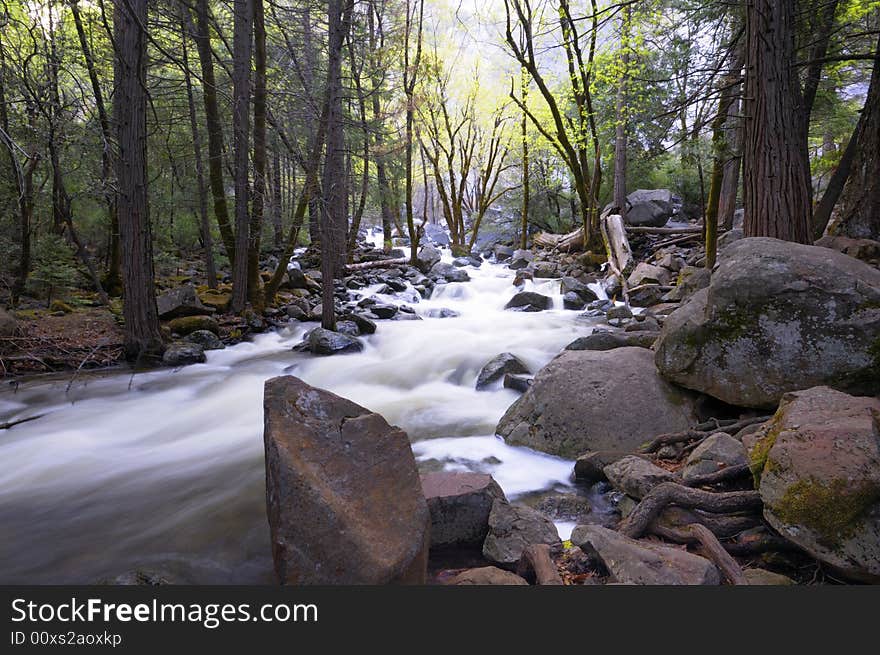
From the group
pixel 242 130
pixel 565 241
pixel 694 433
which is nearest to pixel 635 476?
pixel 694 433

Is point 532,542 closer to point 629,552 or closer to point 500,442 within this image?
point 629,552

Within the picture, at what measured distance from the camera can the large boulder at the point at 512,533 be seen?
2873mm

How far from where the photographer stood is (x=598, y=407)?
4645mm

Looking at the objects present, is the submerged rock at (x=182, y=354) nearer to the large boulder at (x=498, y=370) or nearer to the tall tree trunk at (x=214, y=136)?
the tall tree trunk at (x=214, y=136)

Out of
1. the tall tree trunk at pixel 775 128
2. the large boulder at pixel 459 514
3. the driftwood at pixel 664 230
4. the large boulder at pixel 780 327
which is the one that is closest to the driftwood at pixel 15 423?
the large boulder at pixel 459 514

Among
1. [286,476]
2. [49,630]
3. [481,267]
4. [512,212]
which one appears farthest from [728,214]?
[49,630]

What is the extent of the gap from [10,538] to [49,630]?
8.31ft

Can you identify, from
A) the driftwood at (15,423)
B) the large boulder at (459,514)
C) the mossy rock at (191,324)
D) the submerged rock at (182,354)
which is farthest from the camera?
the mossy rock at (191,324)

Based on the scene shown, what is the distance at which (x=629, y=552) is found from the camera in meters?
2.38

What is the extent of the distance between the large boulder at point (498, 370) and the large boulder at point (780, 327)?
2.87 m

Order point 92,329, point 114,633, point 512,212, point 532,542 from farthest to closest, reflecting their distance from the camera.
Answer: point 512,212 → point 92,329 → point 532,542 → point 114,633

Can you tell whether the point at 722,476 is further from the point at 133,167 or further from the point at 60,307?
the point at 60,307

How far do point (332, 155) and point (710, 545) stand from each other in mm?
9038

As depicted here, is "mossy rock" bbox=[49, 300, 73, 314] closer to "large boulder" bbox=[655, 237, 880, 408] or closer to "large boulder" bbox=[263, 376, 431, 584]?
"large boulder" bbox=[263, 376, 431, 584]
